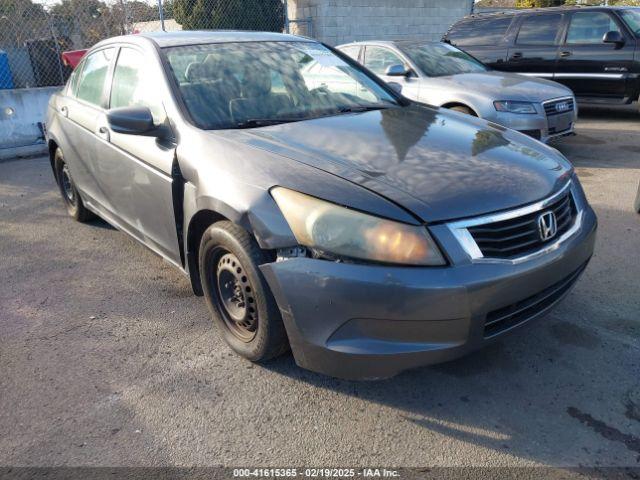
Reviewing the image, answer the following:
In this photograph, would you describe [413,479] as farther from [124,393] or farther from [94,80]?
[94,80]

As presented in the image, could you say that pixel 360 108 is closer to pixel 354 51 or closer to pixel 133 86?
pixel 133 86

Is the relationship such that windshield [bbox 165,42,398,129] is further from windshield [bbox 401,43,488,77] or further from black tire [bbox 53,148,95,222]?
windshield [bbox 401,43,488,77]

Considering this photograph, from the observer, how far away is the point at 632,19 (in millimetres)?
8773

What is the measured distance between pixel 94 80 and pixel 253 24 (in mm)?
10578

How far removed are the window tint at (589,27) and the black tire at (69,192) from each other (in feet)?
26.9

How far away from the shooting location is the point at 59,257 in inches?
175

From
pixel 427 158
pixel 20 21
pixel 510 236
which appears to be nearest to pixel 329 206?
pixel 427 158

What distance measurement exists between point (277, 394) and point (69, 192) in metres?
3.58

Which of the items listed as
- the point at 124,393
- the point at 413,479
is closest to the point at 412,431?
the point at 413,479

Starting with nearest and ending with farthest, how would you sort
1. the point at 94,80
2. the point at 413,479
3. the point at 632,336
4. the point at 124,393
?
1. the point at 413,479
2. the point at 124,393
3. the point at 632,336
4. the point at 94,80

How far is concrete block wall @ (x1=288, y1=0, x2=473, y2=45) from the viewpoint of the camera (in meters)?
14.1

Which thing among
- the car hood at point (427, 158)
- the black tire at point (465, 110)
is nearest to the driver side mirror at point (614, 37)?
the black tire at point (465, 110)

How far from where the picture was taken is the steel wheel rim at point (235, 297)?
8.71 feet

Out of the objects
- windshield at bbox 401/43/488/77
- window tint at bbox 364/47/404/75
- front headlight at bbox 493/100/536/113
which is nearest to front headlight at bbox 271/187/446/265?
front headlight at bbox 493/100/536/113
